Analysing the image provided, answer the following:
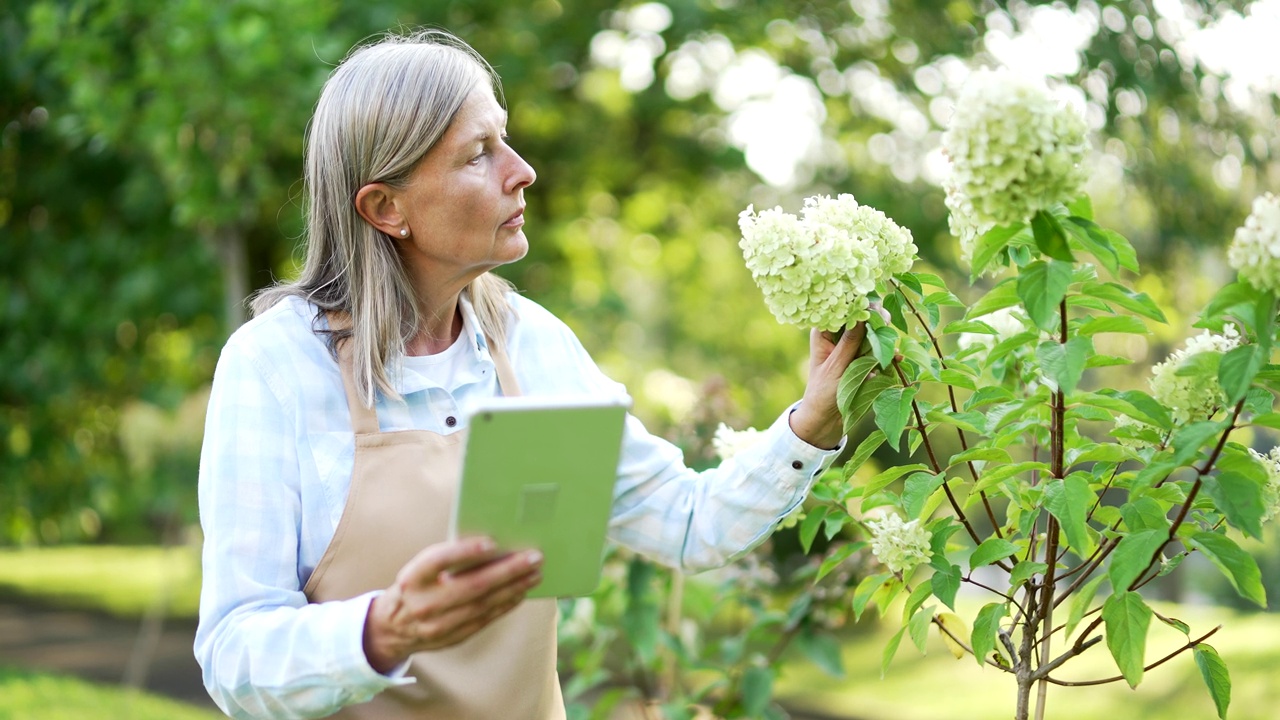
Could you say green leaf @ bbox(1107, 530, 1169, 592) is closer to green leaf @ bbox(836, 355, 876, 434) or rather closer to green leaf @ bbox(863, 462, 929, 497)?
green leaf @ bbox(863, 462, 929, 497)

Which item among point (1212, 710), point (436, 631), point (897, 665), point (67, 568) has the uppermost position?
point (436, 631)

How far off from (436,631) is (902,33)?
17.0ft

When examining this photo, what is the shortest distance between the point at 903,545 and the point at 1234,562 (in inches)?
18.2

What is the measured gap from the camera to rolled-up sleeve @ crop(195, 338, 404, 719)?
146 cm

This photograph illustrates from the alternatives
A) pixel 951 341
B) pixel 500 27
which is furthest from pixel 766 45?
pixel 951 341

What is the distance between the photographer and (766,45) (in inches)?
236

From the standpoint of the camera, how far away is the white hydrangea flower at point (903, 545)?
1739 mm

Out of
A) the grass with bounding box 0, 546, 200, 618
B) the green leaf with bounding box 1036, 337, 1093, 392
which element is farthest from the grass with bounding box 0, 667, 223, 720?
the green leaf with bounding box 1036, 337, 1093, 392

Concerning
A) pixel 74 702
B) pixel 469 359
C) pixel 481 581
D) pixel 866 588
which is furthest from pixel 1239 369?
pixel 74 702

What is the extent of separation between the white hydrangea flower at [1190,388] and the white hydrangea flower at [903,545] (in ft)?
1.34

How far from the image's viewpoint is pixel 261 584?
1.60 meters

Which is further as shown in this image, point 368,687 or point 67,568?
point 67,568

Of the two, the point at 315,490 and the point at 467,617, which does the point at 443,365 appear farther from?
the point at 467,617

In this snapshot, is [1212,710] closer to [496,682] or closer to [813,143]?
[813,143]
